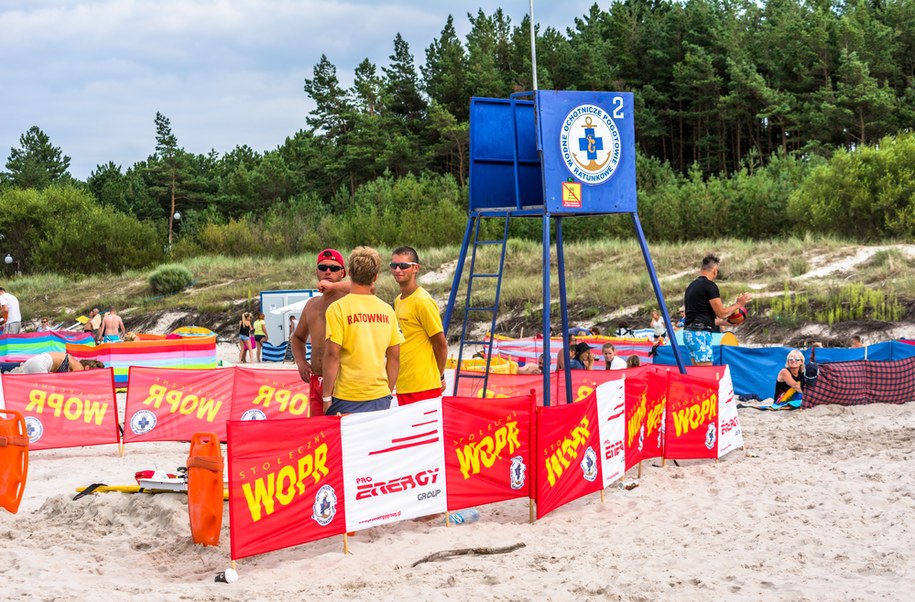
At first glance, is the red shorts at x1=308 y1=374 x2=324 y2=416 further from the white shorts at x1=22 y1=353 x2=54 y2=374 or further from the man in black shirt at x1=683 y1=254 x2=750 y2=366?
the white shorts at x1=22 y1=353 x2=54 y2=374

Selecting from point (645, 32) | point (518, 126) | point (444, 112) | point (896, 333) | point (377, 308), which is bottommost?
point (896, 333)

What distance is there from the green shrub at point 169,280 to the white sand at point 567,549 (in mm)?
46999

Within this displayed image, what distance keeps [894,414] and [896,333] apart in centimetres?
1162

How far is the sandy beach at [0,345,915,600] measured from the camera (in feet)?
19.7

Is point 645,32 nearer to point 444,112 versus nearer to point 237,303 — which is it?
point 444,112

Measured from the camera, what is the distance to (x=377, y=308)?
23.8ft

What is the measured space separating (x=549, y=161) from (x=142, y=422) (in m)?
6.01

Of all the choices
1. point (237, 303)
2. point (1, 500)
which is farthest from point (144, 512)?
point (237, 303)

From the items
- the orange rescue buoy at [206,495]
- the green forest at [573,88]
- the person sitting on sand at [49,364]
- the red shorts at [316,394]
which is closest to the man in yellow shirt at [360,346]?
the red shorts at [316,394]

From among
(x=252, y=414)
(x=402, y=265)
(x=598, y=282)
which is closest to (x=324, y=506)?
(x=402, y=265)

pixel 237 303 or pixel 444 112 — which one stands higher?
pixel 444 112

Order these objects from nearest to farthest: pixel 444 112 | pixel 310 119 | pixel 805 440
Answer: pixel 805 440 < pixel 444 112 < pixel 310 119

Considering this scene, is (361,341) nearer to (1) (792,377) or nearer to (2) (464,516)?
(2) (464,516)

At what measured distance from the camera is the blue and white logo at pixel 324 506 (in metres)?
6.81
